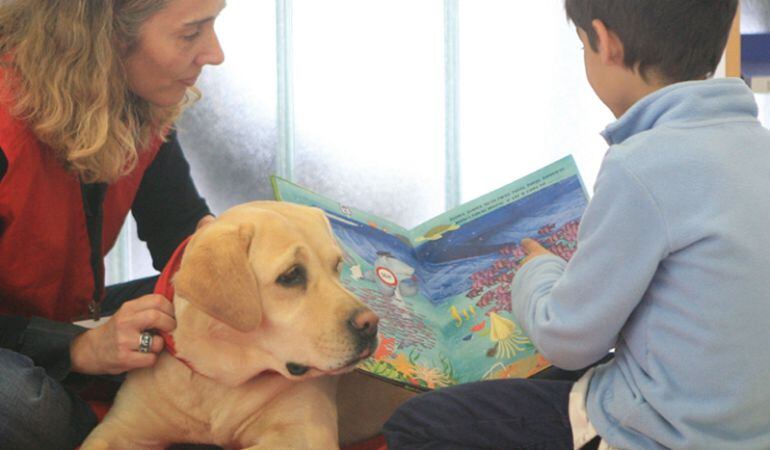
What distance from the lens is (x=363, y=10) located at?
2.85 meters

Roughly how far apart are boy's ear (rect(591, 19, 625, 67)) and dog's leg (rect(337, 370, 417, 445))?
0.63 m

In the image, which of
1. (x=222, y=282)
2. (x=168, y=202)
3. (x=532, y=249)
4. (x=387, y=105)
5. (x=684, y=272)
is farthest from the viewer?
(x=387, y=105)

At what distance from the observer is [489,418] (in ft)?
4.00

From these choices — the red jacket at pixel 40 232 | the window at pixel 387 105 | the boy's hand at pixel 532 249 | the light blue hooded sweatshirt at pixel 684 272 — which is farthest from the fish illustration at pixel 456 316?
the window at pixel 387 105

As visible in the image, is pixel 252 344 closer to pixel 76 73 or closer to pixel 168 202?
pixel 76 73

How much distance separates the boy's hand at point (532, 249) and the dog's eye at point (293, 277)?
0.35 metres

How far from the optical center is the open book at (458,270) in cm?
140

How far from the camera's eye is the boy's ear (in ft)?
3.86

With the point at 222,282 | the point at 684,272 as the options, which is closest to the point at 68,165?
the point at 222,282

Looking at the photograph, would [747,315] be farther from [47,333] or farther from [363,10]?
[363,10]

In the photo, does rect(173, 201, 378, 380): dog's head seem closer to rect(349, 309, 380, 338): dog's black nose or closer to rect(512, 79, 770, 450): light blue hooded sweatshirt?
rect(349, 309, 380, 338): dog's black nose

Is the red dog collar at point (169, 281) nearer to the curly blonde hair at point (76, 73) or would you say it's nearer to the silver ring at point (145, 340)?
the silver ring at point (145, 340)

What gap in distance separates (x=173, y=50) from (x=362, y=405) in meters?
0.65

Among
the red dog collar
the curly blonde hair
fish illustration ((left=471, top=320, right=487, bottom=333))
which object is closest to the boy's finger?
fish illustration ((left=471, top=320, right=487, bottom=333))
